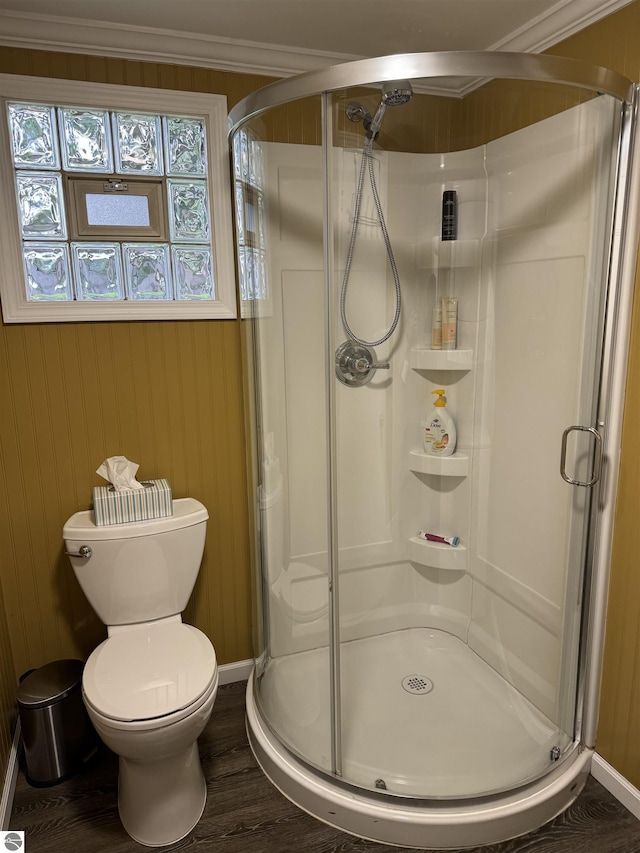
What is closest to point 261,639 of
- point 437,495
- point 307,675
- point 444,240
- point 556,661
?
point 307,675

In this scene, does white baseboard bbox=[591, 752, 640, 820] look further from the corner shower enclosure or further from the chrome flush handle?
the chrome flush handle

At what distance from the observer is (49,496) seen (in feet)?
7.02

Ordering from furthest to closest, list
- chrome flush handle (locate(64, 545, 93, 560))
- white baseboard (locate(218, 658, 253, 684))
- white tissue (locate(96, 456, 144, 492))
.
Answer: white baseboard (locate(218, 658, 253, 684)), white tissue (locate(96, 456, 144, 492)), chrome flush handle (locate(64, 545, 93, 560))

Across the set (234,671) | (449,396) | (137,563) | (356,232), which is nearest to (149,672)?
(137,563)

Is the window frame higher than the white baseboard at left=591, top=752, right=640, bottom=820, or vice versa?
the window frame

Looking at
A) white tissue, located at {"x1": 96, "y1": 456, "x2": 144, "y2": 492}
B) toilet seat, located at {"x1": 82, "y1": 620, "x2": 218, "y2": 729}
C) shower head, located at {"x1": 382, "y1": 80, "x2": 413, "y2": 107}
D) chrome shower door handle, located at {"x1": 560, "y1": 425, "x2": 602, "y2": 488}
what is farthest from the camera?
white tissue, located at {"x1": 96, "y1": 456, "x2": 144, "y2": 492}

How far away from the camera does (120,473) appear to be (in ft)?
6.95

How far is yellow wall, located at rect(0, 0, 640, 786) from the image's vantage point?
1894mm

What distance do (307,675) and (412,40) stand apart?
84.5 inches

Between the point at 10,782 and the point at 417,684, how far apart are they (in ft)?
4.45

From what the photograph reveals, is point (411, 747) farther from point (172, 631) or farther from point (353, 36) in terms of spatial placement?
point (353, 36)

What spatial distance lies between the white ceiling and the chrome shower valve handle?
100 centimetres

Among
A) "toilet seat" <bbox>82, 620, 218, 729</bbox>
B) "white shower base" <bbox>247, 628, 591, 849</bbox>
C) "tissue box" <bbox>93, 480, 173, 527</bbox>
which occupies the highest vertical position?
"tissue box" <bbox>93, 480, 173, 527</bbox>

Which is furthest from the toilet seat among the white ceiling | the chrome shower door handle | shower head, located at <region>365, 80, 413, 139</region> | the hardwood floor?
the white ceiling
